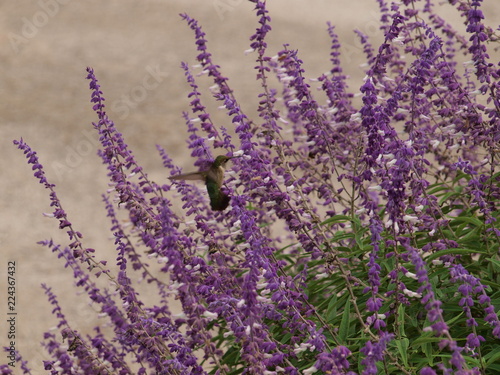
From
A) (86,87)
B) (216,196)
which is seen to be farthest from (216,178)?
(86,87)

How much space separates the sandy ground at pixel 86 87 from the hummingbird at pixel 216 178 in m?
4.99

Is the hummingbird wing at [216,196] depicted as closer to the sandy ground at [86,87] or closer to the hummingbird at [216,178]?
the hummingbird at [216,178]

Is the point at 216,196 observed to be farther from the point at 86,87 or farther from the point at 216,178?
the point at 86,87

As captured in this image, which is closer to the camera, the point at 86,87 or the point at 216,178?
the point at 216,178

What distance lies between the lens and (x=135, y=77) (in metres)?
16.6

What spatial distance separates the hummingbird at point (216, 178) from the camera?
186 inches

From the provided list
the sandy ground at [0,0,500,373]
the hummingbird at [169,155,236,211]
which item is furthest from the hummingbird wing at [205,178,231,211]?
the sandy ground at [0,0,500,373]

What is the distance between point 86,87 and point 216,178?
40.3 feet

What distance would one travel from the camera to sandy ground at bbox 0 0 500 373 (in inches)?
449

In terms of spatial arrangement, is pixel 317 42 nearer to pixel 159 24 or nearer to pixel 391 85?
pixel 159 24

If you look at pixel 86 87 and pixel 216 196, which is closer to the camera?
pixel 216 196

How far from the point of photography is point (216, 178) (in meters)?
4.78

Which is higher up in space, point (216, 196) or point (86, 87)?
point (86, 87)

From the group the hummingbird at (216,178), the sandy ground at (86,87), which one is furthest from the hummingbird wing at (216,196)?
the sandy ground at (86,87)
